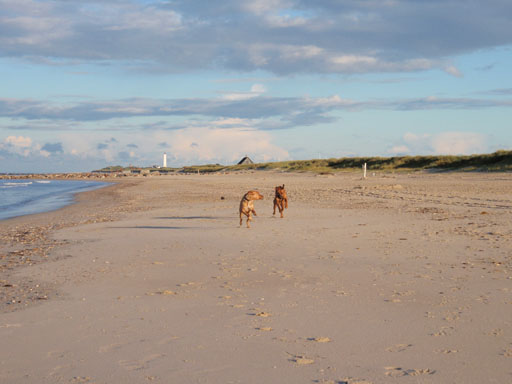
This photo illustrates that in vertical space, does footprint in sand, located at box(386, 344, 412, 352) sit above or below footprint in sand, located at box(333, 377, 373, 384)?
above

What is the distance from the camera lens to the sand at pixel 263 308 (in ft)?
13.8

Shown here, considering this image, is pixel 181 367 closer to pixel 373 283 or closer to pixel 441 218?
pixel 373 283

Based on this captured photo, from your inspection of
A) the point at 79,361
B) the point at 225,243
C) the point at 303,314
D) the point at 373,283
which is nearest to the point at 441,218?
the point at 225,243

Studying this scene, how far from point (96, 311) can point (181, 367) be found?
7.08 ft

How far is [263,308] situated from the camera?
592cm

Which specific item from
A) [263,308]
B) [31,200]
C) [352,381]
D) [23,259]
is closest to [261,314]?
[263,308]

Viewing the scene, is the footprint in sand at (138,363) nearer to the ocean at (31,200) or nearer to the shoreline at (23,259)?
the shoreline at (23,259)

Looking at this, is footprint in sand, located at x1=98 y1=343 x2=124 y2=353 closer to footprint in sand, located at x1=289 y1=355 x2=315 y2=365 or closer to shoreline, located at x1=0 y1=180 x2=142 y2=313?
footprint in sand, located at x1=289 y1=355 x2=315 y2=365

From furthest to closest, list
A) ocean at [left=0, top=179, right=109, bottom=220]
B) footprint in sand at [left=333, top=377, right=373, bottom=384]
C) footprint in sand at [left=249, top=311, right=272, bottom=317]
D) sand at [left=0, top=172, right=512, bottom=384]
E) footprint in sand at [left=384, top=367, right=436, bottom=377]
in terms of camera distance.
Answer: ocean at [left=0, top=179, right=109, bottom=220] < footprint in sand at [left=249, top=311, right=272, bottom=317] < sand at [left=0, top=172, right=512, bottom=384] < footprint in sand at [left=384, top=367, right=436, bottom=377] < footprint in sand at [left=333, top=377, right=373, bottom=384]

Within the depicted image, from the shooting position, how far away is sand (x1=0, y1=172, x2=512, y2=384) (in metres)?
4.21

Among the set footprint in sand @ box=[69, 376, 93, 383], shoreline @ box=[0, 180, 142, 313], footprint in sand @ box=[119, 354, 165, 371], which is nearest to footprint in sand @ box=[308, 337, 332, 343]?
footprint in sand @ box=[119, 354, 165, 371]

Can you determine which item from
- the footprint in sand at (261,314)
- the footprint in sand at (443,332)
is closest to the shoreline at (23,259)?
A: the footprint in sand at (261,314)

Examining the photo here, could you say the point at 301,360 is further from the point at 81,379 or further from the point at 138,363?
the point at 81,379

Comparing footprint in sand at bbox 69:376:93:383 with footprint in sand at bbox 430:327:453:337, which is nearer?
footprint in sand at bbox 69:376:93:383
